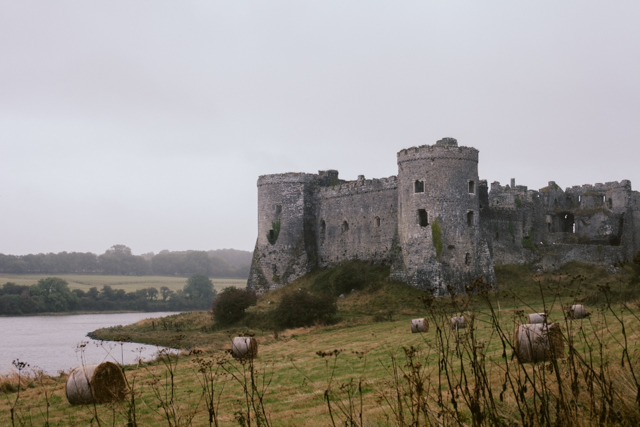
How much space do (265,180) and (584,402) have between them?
37.8 m

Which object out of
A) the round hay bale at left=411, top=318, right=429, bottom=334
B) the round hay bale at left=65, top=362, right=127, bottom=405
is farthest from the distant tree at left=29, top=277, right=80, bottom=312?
the round hay bale at left=65, top=362, right=127, bottom=405

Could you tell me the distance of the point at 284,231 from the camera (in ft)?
137

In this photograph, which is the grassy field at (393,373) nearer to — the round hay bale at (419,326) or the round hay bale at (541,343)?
the round hay bale at (541,343)

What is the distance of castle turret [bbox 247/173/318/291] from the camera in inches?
1641

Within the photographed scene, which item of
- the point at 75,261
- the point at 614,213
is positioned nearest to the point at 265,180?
the point at 614,213

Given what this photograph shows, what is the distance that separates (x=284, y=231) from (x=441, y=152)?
13.5 m

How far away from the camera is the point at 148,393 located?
12.9 metres

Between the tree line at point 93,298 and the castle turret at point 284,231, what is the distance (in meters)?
30.2

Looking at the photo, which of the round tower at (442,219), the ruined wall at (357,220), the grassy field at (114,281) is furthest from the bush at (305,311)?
the grassy field at (114,281)

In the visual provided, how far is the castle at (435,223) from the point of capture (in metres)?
32.2

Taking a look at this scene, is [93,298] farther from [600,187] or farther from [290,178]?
[600,187]

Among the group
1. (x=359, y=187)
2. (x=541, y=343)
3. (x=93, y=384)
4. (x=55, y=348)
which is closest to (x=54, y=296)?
(x=55, y=348)

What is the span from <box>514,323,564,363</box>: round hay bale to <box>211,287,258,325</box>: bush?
2433cm

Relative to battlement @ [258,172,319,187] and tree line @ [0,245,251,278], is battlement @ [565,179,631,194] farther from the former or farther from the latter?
tree line @ [0,245,251,278]
